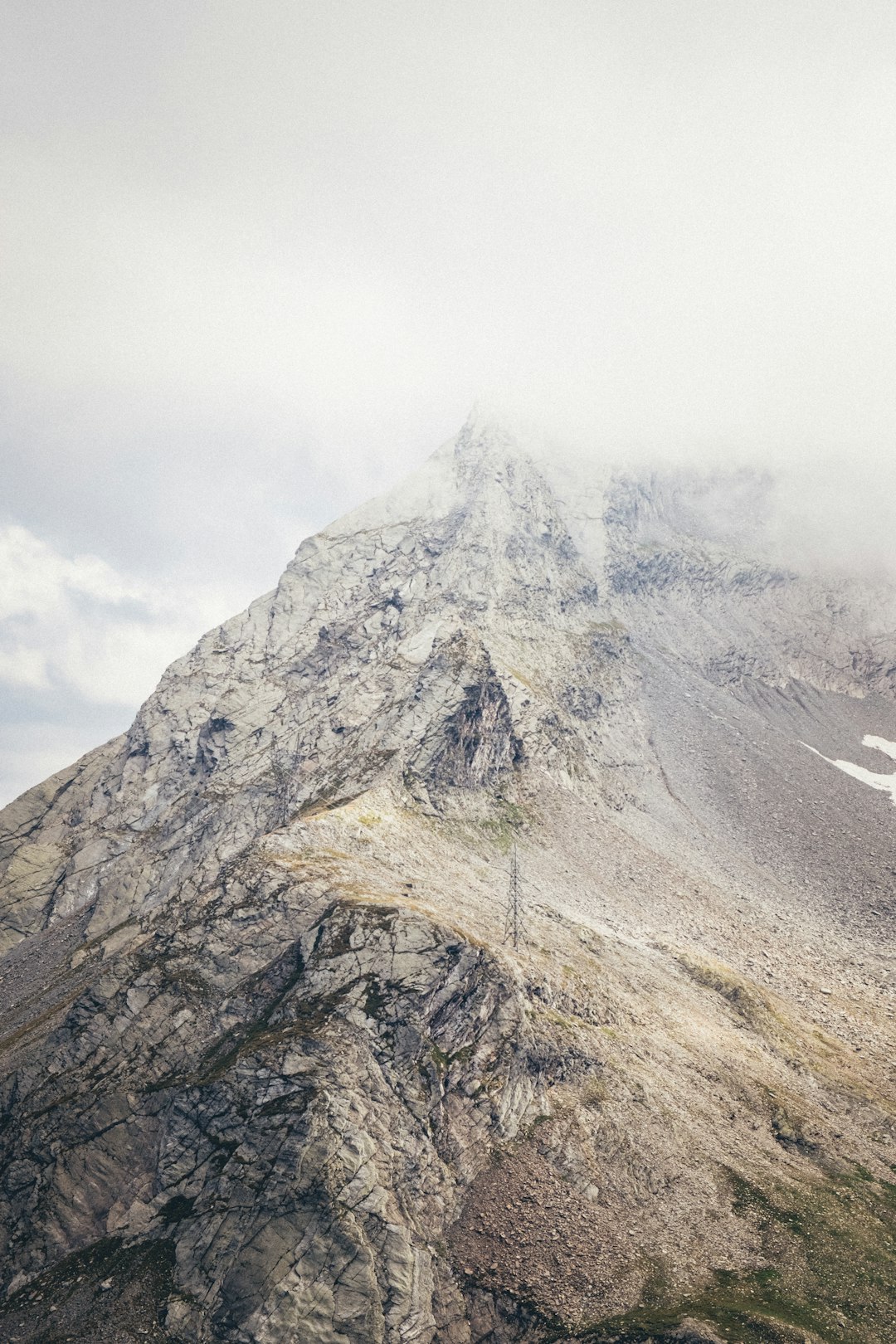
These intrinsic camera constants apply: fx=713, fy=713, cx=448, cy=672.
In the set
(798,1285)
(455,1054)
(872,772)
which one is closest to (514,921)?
(455,1054)

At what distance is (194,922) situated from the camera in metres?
78.6

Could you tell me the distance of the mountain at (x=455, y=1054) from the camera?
5144 cm

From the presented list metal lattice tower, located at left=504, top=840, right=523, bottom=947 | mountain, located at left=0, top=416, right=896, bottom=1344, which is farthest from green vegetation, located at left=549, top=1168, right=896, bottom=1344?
metal lattice tower, located at left=504, top=840, right=523, bottom=947

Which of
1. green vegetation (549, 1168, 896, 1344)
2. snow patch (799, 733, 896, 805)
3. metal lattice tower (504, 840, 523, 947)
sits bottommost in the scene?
green vegetation (549, 1168, 896, 1344)

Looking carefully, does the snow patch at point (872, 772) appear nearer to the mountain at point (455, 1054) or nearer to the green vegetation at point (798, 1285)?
the mountain at point (455, 1054)

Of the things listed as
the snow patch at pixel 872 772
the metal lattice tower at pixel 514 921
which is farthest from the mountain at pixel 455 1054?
the snow patch at pixel 872 772

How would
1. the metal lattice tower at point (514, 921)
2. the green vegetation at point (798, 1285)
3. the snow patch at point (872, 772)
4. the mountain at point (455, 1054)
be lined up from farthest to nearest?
the snow patch at point (872, 772), the metal lattice tower at point (514, 921), the mountain at point (455, 1054), the green vegetation at point (798, 1285)

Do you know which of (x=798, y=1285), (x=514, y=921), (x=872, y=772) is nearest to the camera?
(x=798, y=1285)

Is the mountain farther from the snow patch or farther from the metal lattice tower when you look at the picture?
the snow patch

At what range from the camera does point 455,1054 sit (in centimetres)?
6625

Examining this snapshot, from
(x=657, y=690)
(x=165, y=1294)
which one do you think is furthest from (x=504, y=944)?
(x=657, y=690)

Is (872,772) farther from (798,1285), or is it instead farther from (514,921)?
(798,1285)

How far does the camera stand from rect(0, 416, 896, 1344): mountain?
169ft

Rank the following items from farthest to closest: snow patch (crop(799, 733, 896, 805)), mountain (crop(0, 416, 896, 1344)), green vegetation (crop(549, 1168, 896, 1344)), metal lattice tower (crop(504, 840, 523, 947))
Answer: snow patch (crop(799, 733, 896, 805)) < metal lattice tower (crop(504, 840, 523, 947)) < mountain (crop(0, 416, 896, 1344)) < green vegetation (crop(549, 1168, 896, 1344))
